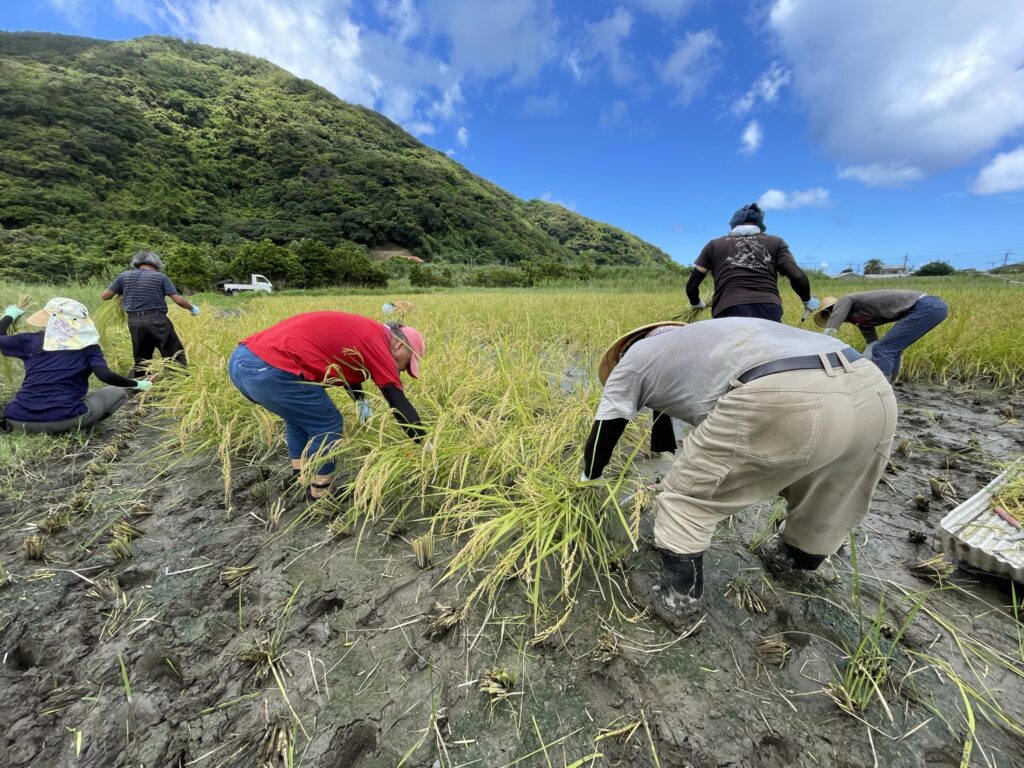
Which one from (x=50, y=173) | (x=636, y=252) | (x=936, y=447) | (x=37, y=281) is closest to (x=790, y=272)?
(x=936, y=447)

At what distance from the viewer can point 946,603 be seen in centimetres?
145

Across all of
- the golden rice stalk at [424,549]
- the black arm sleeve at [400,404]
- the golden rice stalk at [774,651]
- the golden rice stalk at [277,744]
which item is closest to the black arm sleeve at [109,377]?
the black arm sleeve at [400,404]

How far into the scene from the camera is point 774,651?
1264 mm

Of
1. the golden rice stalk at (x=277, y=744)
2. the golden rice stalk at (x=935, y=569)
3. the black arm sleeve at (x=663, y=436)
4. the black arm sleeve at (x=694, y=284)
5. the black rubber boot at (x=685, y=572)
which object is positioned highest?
the black arm sleeve at (x=694, y=284)

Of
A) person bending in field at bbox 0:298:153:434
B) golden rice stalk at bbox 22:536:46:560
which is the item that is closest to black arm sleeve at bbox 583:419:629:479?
golden rice stalk at bbox 22:536:46:560

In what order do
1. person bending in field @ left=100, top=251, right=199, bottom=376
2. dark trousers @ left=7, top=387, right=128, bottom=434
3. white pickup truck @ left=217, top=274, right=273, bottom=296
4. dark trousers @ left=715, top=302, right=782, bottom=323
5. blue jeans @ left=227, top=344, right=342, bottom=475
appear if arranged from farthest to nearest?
1. white pickup truck @ left=217, top=274, right=273, bottom=296
2. person bending in field @ left=100, top=251, right=199, bottom=376
3. dark trousers @ left=7, top=387, right=128, bottom=434
4. dark trousers @ left=715, top=302, right=782, bottom=323
5. blue jeans @ left=227, top=344, right=342, bottom=475

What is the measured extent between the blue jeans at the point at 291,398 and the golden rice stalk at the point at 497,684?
1.30 m

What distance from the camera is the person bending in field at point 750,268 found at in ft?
8.73

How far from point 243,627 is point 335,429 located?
3.11 feet

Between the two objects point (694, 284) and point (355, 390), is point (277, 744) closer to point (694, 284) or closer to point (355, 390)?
point (355, 390)

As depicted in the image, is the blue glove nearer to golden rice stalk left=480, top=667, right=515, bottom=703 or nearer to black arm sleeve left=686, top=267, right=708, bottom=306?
golden rice stalk left=480, top=667, right=515, bottom=703

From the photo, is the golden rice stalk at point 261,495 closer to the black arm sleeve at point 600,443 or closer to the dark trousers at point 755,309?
the black arm sleeve at point 600,443

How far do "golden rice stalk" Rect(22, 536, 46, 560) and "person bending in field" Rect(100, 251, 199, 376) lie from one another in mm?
2679

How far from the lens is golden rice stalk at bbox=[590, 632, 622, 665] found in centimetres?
126
